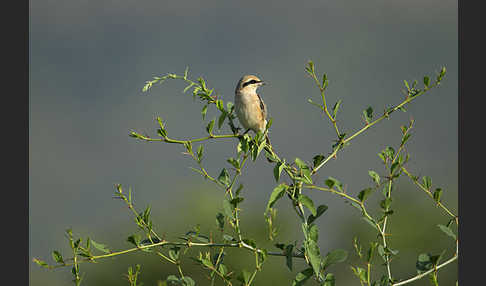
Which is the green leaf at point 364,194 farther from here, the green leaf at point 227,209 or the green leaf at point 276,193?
the green leaf at point 227,209

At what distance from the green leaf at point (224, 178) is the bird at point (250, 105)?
4.27 feet

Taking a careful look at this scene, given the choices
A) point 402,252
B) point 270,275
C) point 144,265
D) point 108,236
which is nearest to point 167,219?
point 108,236

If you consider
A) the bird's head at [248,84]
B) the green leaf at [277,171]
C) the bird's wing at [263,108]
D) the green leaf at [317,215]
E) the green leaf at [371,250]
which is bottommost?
the green leaf at [371,250]

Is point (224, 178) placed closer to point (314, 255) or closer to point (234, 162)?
point (234, 162)

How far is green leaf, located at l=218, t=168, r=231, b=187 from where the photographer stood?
4.13 feet

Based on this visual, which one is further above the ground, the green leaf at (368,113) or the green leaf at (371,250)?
the green leaf at (368,113)

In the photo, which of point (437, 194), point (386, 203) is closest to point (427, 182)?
point (437, 194)

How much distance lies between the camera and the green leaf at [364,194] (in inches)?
43.4

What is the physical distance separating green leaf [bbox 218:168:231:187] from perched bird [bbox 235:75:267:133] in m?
1.32

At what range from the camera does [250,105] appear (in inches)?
104

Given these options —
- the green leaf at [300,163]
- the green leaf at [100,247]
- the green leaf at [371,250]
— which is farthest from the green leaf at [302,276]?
the green leaf at [100,247]

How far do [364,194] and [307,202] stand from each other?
0.41ft

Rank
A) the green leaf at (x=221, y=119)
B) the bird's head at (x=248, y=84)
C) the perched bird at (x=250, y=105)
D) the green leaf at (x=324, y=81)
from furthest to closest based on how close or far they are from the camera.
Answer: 1. the bird's head at (x=248, y=84)
2. the perched bird at (x=250, y=105)
3. the green leaf at (x=221, y=119)
4. the green leaf at (x=324, y=81)

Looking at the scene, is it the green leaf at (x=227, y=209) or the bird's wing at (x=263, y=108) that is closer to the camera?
the green leaf at (x=227, y=209)
